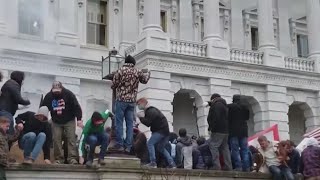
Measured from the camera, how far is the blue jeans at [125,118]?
545 inches

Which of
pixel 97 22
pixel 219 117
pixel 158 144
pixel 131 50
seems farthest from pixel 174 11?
pixel 158 144

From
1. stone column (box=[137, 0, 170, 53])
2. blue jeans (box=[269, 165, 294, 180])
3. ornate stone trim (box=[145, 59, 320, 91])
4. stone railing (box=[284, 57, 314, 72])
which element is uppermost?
stone column (box=[137, 0, 170, 53])

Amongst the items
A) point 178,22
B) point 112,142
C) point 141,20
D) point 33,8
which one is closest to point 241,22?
point 178,22

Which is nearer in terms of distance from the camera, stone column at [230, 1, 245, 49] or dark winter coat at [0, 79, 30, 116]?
dark winter coat at [0, 79, 30, 116]

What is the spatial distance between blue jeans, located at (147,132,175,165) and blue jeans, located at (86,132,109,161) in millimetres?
1240

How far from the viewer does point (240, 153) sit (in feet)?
51.8

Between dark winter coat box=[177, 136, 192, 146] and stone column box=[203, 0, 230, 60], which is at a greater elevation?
stone column box=[203, 0, 230, 60]

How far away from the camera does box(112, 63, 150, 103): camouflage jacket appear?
13.9m

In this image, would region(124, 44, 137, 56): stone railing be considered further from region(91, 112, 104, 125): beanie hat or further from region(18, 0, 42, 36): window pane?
region(91, 112, 104, 125): beanie hat

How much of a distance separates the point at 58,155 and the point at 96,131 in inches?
39.8

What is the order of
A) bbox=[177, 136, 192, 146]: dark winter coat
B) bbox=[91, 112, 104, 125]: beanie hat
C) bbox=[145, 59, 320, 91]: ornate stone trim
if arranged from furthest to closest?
1. bbox=[145, 59, 320, 91]: ornate stone trim
2. bbox=[177, 136, 192, 146]: dark winter coat
3. bbox=[91, 112, 104, 125]: beanie hat

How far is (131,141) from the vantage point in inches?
553

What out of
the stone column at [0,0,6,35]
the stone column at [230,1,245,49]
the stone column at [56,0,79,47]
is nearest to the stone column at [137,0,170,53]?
the stone column at [56,0,79,47]

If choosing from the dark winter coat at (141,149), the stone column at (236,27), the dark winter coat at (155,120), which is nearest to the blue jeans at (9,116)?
the dark winter coat at (155,120)
